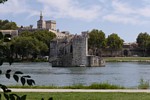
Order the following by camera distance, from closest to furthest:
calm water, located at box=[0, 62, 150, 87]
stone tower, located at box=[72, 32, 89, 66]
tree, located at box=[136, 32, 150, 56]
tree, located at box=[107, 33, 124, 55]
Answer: calm water, located at box=[0, 62, 150, 87]
stone tower, located at box=[72, 32, 89, 66]
tree, located at box=[107, 33, 124, 55]
tree, located at box=[136, 32, 150, 56]

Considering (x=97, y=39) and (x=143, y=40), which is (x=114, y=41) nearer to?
(x=97, y=39)

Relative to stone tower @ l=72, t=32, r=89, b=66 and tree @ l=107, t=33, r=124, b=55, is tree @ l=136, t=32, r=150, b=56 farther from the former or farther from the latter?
stone tower @ l=72, t=32, r=89, b=66

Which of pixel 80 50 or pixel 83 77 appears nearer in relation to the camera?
pixel 83 77

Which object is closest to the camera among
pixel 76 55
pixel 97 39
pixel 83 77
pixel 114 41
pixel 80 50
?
pixel 83 77

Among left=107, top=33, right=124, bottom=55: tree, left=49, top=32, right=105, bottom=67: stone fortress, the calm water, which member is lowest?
the calm water

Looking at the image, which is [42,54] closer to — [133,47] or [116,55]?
[116,55]

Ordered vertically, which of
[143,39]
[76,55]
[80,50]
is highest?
[143,39]

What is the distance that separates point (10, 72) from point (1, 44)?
0.81 ft

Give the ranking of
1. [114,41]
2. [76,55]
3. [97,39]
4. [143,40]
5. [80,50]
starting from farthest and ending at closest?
1. [143,40]
2. [114,41]
3. [97,39]
4. [76,55]
5. [80,50]

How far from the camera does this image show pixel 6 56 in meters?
3.31

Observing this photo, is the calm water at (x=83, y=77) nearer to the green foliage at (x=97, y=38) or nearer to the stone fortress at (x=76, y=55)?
the stone fortress at (x=76, y=55)

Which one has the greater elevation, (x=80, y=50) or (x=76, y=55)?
(x=80, y=50)

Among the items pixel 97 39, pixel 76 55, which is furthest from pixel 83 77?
pixel 97 39

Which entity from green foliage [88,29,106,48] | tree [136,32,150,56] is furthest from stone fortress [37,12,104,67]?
tree [136,32,150,56]
